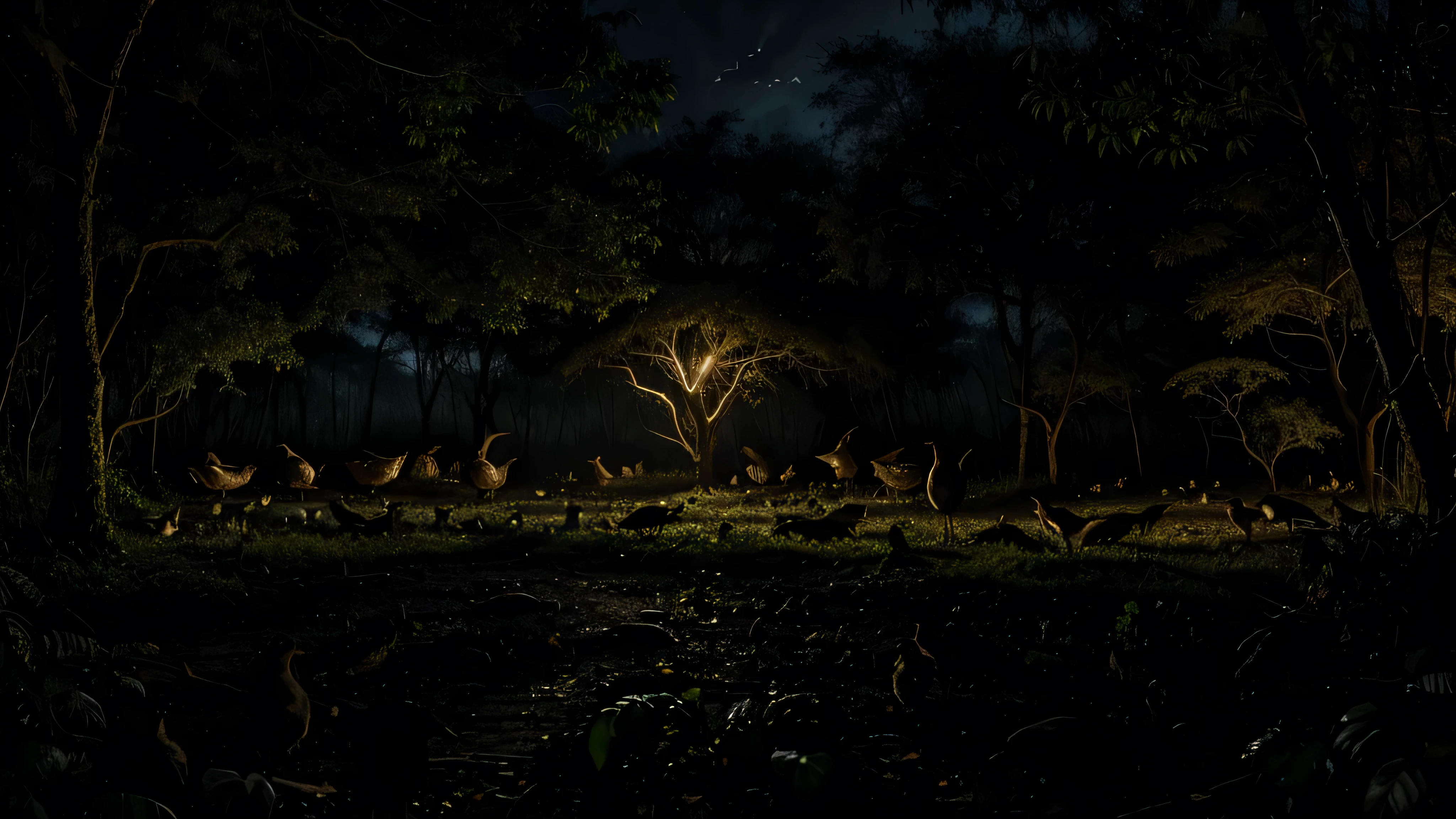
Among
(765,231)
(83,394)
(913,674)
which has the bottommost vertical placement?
(913,674)

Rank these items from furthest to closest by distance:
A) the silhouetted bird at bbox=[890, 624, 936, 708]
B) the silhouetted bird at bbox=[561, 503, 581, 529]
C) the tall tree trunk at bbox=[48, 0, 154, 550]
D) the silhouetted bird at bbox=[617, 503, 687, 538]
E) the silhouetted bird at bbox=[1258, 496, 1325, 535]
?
the silhouetted bird at bbox=[561, 503, 581, 529] < the silhouetted bird at bbox=[617, 503, 687, 538] < the silhouetted bird at bbox=[1258, 496, 1325, 535] < the tall tree trunk at bbox=[48, 0, 154, 550] < the silhouetted bird at bbox=[890, 624, 936, 708]

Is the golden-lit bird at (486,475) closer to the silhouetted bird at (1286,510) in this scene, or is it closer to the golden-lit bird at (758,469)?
the golden-lit bird at (758,469)

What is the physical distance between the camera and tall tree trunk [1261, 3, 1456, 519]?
4.15m

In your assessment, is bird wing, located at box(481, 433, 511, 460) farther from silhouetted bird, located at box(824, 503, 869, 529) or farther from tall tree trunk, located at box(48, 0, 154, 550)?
tall tree trunk, located at box(48, 0, 154, 550)

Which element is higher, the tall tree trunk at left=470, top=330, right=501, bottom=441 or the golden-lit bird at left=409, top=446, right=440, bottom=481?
the tall tree trunk at left=470, top=330, right=501, bottom=441

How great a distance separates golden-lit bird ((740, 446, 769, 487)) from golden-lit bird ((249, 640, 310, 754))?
1480 cm

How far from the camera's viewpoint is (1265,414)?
15.6 m

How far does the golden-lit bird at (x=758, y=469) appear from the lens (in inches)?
727

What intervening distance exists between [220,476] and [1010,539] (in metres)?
11.7

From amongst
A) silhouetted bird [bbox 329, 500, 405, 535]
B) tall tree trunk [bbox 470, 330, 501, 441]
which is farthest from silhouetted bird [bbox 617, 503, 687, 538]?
tall tree trunk [bbox 470, 330, 501, 441]

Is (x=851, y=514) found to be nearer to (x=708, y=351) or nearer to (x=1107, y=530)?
(x=1107, y=530)

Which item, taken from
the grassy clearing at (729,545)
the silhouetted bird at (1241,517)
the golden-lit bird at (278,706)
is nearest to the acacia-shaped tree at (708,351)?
the grassy clearing at (729,545)

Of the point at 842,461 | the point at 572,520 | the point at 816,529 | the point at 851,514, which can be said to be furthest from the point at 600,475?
the point at 816,529

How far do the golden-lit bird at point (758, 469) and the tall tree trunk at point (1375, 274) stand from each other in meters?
14.2
